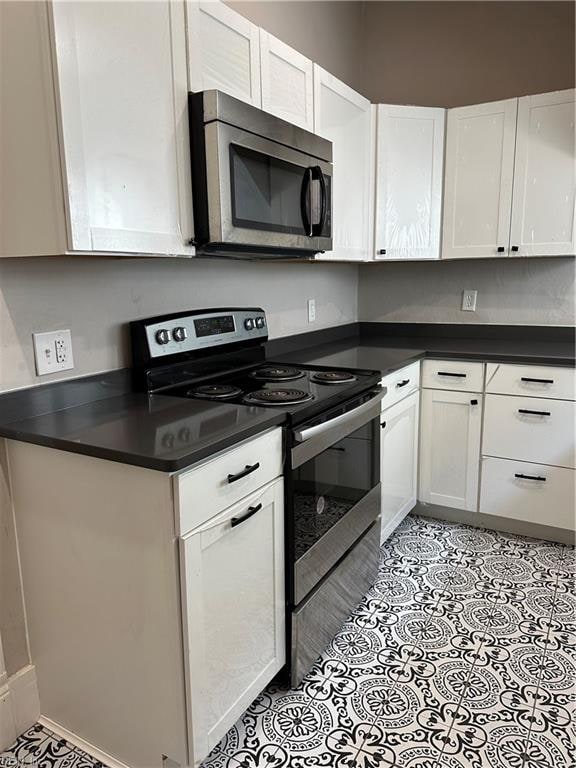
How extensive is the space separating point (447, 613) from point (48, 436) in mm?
1588

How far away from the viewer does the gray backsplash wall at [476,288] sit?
2.93 meters

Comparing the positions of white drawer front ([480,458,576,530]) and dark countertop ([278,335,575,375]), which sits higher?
dark countertop ([278,335,575,375])

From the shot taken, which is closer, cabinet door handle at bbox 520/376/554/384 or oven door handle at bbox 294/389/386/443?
oven door handle at bbox 294/389/386/443

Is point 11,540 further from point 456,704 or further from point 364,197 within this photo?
point 364,197

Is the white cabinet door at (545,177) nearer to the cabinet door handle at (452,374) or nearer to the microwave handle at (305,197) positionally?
the cabinet door handle at (452,374)

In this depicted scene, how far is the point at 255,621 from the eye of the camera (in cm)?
153

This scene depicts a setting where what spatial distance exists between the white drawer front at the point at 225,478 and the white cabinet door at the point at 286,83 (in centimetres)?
114

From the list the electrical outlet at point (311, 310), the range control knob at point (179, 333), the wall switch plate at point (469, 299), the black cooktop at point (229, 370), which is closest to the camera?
the black cooktop at point (229, 370)

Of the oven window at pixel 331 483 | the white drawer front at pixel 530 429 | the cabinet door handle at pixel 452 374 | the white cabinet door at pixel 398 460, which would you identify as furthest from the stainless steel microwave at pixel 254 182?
the white drawer front at pixel 530 429

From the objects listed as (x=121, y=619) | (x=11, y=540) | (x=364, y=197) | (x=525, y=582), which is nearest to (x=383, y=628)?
(x=525, y=582)

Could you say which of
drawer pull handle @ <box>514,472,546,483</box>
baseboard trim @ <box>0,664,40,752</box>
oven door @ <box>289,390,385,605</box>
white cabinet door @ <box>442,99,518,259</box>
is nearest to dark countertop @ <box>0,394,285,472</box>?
oven door @ <box>289,390,385,605</box>

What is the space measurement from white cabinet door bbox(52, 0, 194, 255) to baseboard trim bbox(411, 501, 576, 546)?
194 centimetres

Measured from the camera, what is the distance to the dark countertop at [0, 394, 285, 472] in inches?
48.8

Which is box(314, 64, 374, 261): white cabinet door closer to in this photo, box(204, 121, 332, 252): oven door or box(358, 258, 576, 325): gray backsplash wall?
box(204, 121, 332, 252): oven door
